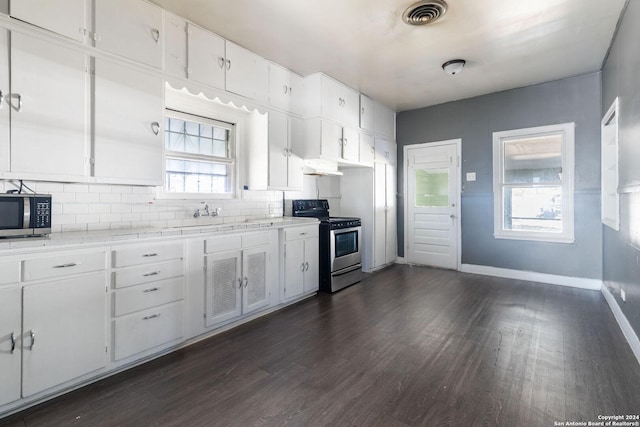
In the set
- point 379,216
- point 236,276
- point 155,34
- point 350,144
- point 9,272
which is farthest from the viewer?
point 379,216

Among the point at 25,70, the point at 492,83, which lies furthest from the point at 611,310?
the point at 25,70

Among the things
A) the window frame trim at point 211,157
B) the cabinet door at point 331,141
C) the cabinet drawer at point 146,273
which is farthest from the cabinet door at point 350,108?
the cabinet drawer at point 146,273

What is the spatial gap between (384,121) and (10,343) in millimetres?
5172

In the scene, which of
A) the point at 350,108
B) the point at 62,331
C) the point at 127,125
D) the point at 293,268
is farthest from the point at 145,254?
the point at 350,108

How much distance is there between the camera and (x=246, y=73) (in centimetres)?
337

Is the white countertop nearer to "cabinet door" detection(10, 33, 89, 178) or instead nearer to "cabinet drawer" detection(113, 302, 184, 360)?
"cabinet door" detection(10, 33, 89, 178)

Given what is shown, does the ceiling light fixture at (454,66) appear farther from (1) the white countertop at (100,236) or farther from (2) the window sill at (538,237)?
(1) the white countertop at (100,236)

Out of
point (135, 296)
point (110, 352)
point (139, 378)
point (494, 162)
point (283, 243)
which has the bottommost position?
point (139, 378)

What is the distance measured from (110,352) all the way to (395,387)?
6.30ft

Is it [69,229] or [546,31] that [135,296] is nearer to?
[69,229]

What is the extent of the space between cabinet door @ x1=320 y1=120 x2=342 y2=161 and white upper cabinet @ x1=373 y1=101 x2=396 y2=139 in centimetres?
108

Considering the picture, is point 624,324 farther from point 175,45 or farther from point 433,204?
point 175,45

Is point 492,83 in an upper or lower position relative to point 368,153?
upper

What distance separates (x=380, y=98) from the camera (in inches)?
199
